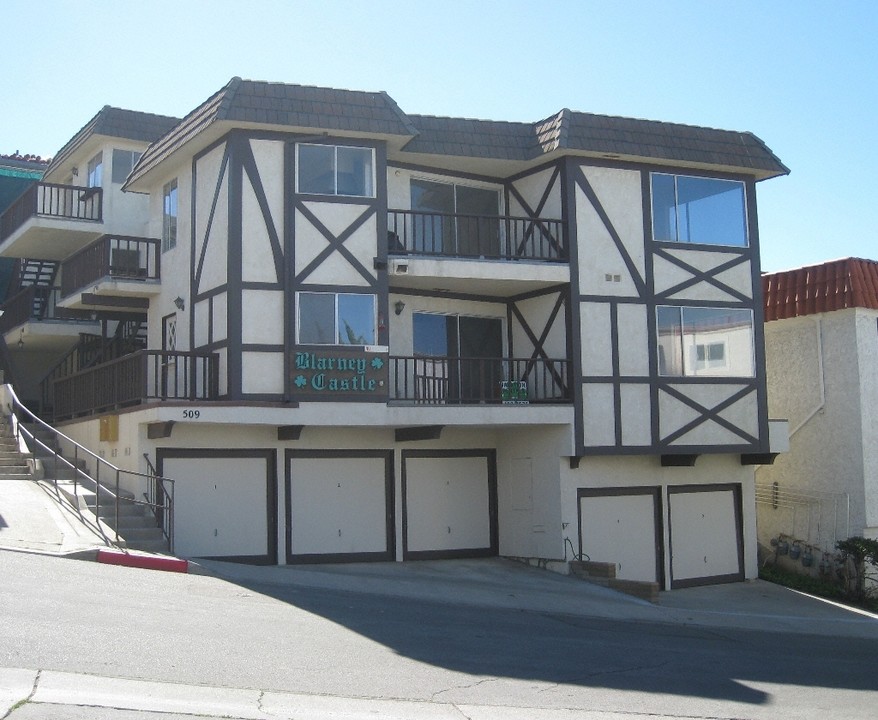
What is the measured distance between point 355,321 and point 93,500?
5.78 m

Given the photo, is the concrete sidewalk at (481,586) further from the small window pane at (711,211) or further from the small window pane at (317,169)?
the small window pane at (711,211)

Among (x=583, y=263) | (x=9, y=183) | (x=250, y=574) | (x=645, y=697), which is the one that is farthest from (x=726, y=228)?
(x=9, y=183)

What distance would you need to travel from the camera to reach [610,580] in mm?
20844

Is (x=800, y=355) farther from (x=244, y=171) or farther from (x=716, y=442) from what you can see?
(x=244, y=171)

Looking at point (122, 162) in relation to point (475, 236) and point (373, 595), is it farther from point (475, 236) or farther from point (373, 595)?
point (373, 595)

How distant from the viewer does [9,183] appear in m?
32.8

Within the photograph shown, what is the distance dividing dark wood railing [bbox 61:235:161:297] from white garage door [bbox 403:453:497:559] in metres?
7.31

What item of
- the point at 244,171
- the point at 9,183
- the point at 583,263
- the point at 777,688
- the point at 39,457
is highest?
the point at 9,183

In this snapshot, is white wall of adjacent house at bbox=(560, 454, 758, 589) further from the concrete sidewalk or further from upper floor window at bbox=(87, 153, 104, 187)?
upper floor window at bbox=(87, 153, 104, 187)

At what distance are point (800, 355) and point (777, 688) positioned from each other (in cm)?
1531

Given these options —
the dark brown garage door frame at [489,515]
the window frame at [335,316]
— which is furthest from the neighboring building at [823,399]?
the window frame at [335,316]

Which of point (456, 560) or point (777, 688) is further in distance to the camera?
point (456, 560)

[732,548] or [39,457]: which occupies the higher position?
[39,457]

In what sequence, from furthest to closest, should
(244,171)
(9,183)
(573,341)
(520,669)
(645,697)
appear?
(9,183) → (573,341) → (244,171) → (520,669) → (645,697)
